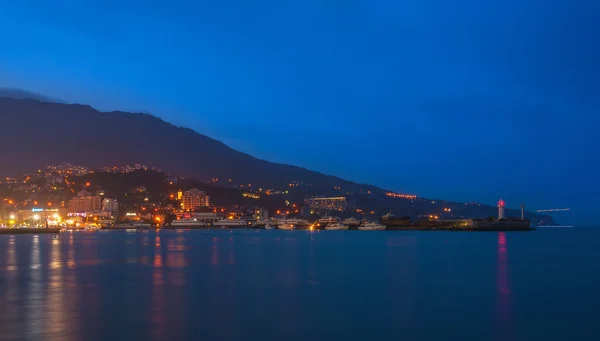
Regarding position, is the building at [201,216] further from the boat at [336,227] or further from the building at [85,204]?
the boat at [336,227]

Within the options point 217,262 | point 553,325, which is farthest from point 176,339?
point 217,262

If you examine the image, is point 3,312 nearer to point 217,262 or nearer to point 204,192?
point 217,262

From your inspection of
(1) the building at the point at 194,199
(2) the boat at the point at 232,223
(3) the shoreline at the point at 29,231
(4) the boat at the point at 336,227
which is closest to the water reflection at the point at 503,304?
(3) the shoreline at the point at 29,231

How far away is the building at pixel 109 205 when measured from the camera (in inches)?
5433

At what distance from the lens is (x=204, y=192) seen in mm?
162375

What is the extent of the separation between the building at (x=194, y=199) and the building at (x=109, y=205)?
16347 mm

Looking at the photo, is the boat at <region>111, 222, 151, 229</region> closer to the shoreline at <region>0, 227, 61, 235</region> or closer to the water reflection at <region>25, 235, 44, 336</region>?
the shoreline at <region>0, 227, 61, 235</region>

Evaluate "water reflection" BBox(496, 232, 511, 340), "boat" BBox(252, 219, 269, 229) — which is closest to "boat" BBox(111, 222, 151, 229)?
"boat" BBox(252, 219, 269, 229)

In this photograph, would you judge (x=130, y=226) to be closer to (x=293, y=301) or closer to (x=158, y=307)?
(x=293, y=301)

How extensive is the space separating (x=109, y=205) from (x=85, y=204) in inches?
212

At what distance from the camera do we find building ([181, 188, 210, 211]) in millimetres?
152125

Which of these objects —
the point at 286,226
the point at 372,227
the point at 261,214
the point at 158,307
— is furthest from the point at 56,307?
the point at 261,214

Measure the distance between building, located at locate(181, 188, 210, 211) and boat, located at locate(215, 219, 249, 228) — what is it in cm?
1647

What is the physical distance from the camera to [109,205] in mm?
139375
